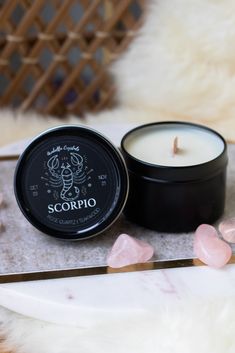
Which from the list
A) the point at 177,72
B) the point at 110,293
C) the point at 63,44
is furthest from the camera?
the point at 63,44

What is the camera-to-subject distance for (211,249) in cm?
57

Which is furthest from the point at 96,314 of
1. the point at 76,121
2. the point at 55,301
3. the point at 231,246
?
the point at 76,121

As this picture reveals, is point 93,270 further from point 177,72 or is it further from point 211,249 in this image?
point 177,72

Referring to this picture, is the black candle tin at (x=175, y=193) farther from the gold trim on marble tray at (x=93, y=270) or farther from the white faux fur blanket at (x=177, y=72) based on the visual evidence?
the white faux fur blanket at (x=177, y=72)

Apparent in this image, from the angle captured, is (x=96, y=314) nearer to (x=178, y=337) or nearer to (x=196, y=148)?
(x=178, y=337)

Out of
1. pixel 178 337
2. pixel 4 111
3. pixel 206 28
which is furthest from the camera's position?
pixel 4 111

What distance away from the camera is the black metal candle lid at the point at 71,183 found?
589 mm

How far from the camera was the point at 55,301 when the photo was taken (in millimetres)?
529

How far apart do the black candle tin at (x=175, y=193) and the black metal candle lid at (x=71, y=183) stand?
21 millimetres

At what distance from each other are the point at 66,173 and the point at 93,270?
0.32ft

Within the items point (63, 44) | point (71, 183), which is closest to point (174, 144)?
point (71, 183)

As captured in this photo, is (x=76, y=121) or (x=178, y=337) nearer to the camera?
(x=178, y=337)

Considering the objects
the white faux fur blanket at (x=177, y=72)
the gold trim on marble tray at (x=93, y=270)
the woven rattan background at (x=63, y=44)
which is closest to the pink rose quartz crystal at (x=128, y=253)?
the gold trim on marble tray at (x=93, y=270)

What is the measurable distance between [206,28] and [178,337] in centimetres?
59
